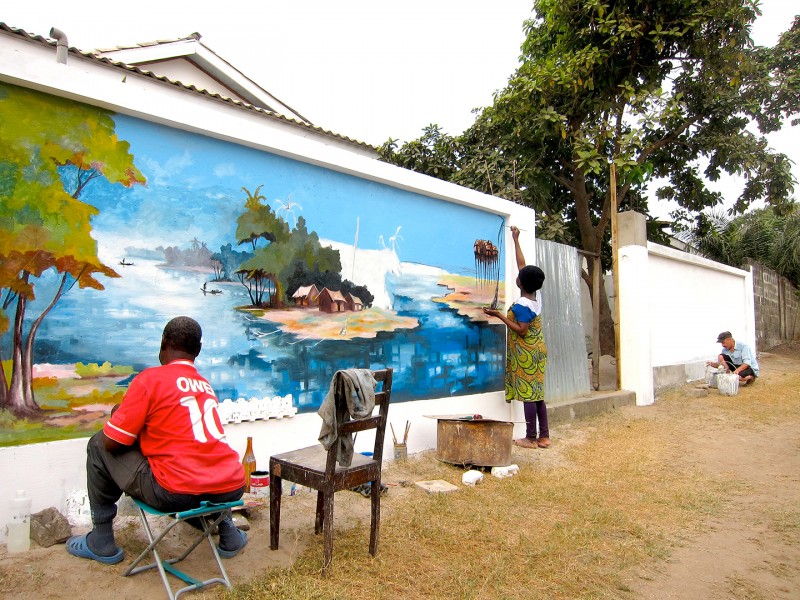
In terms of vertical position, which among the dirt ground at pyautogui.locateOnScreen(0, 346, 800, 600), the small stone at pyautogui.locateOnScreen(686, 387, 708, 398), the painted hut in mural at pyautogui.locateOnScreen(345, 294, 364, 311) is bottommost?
the dirt ground at pyautogui.locateOnScreen(0, 346, 800, 600)

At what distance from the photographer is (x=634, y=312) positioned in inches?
349

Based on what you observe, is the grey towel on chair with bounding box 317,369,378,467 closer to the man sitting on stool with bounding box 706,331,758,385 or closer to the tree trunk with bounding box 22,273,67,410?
the tree trunk with bounding box 22,273,67,410

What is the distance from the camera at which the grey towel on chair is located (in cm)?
302

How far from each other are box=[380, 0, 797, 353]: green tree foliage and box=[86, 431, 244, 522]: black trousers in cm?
759

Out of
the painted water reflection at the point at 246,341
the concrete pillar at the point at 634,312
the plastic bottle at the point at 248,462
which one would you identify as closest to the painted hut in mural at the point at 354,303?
the painted water reflection at the point at 246,341

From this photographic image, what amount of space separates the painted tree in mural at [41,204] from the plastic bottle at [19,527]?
1.59 feet

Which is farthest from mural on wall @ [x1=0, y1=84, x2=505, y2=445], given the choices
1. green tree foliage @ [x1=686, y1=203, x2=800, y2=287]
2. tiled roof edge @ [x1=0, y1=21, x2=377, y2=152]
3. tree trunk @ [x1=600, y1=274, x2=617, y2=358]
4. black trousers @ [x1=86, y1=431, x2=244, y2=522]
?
green tree foliage @ [x1=686, y1=203, x2=800, y2=287]

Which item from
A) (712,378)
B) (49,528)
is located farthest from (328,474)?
(712,378)

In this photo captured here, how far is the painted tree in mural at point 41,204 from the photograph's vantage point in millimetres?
3207

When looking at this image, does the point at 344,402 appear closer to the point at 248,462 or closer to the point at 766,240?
the point at 248,462

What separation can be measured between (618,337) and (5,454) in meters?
8.14

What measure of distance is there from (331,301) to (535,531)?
7.58 feet

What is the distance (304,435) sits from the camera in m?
4.59

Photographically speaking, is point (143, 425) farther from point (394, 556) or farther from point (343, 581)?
point (394, 556)
